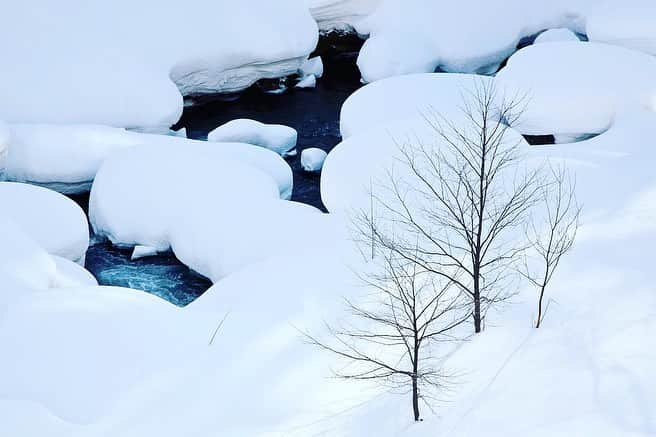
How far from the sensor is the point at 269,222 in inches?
521

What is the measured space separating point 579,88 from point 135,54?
1064 centimetres

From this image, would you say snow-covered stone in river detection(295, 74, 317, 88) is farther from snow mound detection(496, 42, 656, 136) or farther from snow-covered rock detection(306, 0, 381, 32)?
snow mound detection(496, 42, 656, 136)

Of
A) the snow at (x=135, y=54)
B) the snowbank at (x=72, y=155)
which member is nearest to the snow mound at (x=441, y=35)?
the snow at (x=135, y=54)

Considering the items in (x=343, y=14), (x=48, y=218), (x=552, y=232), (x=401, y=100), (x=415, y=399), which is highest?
(x=552, y=232)

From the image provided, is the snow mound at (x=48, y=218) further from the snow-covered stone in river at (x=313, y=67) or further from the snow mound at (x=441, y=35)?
the snow-covered stone in river at (x=313, y=67)

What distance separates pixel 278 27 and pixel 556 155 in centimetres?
1068

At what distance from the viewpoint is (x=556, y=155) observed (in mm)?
14023

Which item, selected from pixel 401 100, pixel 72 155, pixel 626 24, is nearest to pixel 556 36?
pixel 626 24

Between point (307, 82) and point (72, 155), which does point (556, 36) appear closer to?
point (307, 82)

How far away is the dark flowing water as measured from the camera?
13914mm

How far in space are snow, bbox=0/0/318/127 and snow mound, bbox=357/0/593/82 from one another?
215 cm

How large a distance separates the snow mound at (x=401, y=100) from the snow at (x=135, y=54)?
4.42 metres

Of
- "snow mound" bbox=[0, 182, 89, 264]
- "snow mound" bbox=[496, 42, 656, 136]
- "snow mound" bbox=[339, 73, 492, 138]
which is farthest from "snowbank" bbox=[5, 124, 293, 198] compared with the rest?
"snow mound" bbox=[496, 42, 656, 136]

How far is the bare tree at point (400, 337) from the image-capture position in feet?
24.8
